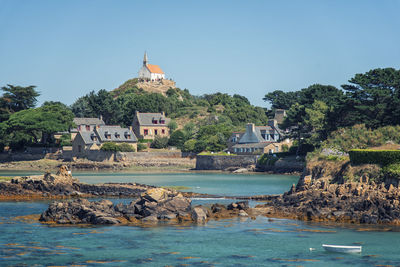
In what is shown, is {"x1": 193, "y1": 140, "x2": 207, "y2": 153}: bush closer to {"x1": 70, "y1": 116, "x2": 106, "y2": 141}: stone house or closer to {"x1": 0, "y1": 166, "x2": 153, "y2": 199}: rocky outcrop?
{"x1": 70, "y1": 116, "x2": 106, "y2": 141}: stone house

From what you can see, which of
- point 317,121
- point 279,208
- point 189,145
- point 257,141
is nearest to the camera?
point 279,208

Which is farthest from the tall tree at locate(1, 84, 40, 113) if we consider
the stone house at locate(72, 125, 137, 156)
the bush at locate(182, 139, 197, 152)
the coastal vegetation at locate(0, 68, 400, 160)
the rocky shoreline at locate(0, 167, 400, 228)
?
Answer: the rocky shoreline at locate(0, 167, 400, 228)

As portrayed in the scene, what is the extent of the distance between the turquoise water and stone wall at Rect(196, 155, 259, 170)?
184 ft

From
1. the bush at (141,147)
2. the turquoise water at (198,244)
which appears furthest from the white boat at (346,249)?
the bush at (141,147)

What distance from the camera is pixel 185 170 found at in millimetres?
97125

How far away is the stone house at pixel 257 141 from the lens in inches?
3780

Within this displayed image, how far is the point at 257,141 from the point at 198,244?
70.4 meters

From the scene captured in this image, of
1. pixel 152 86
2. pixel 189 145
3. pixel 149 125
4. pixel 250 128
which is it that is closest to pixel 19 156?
pixel 149 125

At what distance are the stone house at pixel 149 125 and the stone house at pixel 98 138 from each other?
33.9ft

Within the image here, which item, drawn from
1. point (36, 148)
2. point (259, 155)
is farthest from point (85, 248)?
point (36, 148)

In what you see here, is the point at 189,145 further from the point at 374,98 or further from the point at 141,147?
the point at 374,98

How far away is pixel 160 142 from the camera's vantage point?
11100 cm

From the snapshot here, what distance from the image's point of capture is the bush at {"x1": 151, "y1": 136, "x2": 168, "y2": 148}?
364 ft

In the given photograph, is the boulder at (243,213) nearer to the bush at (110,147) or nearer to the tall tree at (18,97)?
the bush at (110,147)
